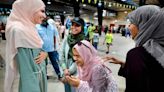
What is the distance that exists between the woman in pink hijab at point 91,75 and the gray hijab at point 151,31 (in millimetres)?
688

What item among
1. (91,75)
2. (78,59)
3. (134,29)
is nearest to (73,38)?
(78,59)

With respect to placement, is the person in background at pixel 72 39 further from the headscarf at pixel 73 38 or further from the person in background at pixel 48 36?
the person in background at pixel 48 36

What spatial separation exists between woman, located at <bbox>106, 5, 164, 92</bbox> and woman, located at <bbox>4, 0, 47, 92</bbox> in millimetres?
975

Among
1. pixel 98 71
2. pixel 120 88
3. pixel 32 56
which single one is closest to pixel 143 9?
pixel 98 71

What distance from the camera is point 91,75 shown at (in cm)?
281

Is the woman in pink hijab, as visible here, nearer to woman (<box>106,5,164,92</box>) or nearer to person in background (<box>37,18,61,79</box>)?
woman (<box>106,5,164,92</box>)

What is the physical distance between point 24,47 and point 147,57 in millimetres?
1144

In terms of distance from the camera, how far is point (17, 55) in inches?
106

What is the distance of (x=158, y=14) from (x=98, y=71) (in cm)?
86

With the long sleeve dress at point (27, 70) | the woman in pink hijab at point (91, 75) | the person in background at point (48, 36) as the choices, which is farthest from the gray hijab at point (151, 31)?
the person in background at point (48, 36)

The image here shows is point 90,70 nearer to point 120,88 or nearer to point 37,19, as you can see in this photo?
point 37,19

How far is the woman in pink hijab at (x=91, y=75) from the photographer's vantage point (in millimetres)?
2723

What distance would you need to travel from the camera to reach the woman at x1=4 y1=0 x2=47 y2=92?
8.73 ft

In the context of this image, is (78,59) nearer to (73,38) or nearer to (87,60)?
(87,60)
